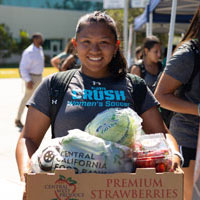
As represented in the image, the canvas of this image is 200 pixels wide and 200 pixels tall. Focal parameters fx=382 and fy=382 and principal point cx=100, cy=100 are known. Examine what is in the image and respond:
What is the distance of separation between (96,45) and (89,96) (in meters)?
0.27

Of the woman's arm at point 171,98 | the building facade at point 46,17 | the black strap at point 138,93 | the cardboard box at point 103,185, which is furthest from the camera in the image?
the building facade at point 46,17

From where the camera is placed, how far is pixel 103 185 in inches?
55.0

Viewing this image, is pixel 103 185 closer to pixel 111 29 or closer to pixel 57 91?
pixel 57 91

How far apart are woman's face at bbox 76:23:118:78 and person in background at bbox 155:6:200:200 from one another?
0.71m

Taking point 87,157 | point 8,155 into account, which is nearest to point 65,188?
point 87,157

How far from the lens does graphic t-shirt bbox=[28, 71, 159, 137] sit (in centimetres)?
195

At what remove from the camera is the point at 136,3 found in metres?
11.5

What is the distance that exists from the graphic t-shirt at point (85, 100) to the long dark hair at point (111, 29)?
0.25ft

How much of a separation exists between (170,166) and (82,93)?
2.31 ft

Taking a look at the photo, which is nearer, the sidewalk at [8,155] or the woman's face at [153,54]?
the sidewalk at [8,155]

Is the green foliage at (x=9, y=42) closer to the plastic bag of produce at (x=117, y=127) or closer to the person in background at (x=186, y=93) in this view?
the person in background at (x=186, y=93)

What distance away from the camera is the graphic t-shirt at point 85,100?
195cm

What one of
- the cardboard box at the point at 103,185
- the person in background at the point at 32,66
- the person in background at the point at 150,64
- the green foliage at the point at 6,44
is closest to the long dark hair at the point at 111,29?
the cardboard box at the point at 103,185

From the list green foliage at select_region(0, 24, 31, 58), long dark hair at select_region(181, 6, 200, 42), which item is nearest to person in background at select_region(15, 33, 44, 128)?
long dark hair at select_region(181, 6, 200, 42)
